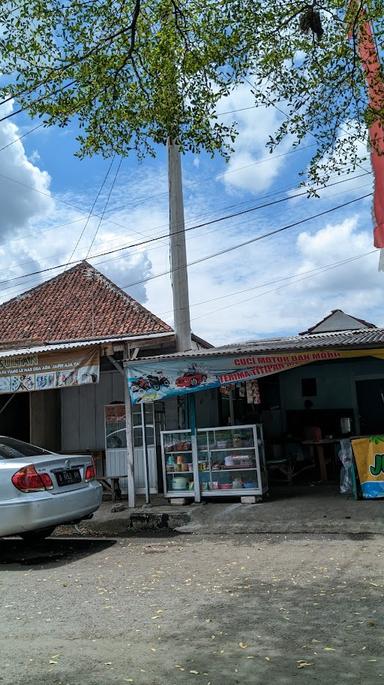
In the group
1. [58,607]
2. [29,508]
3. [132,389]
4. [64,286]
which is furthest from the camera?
[64,286]

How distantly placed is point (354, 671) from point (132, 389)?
740 centimetres

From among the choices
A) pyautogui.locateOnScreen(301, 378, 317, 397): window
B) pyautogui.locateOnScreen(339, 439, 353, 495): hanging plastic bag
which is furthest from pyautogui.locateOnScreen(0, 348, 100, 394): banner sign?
pyautogui.locateOnScreen(301, 378, 317, 397): window

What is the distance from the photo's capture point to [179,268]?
13.1 meters

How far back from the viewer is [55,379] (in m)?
11.1

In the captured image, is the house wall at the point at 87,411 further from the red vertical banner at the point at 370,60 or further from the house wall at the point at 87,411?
the red vertical banner at the point at 370,60

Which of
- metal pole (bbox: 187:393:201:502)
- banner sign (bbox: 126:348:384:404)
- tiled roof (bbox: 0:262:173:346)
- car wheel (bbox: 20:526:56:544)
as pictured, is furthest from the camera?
tiled roof (bbox: 0:262:173:346)

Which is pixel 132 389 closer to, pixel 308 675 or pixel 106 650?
pixel 106 650

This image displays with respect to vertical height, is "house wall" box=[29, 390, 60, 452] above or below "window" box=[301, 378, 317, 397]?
below

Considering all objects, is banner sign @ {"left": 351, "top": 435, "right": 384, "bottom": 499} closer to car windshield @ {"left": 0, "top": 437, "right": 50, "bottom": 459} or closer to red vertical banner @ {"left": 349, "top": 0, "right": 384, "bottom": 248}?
red vertical banner @ {"left": 349, "top": 0, "right": 384, "bottom": 248}

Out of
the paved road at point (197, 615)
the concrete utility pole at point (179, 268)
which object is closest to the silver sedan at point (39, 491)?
the paved road at point (197, 615)

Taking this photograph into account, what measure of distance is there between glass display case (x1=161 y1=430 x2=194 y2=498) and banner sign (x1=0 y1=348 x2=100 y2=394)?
5.67ft

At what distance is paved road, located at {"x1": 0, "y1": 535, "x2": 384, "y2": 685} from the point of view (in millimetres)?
3719

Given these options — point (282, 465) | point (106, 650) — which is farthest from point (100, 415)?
point (106, 650)

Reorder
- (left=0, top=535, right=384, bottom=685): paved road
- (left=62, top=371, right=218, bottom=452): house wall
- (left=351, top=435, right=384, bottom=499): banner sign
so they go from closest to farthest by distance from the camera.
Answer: (left=0, top=535, right=384, bottom=685): paved road → (left=351, top=435, right=384, bottom=499): banner sign → (left=62, top=371, right=218, bottom=452): house wall
